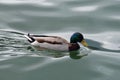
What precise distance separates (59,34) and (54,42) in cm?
107

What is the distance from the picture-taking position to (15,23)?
14.4m

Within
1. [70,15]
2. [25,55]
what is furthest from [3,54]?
[70,15]

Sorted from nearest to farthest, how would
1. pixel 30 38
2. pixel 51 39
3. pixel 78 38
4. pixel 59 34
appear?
pixel 30 38
pixel 51 39
pixel 78 38
pixel 59 34

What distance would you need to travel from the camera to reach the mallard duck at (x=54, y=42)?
12.8 m

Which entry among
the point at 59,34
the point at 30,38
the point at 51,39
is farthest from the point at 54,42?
the point at 59,34

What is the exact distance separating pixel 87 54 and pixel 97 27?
7.08 ft

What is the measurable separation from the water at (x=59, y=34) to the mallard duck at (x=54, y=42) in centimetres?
20

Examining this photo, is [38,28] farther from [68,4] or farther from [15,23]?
[68,4]

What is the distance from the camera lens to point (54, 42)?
1282cm

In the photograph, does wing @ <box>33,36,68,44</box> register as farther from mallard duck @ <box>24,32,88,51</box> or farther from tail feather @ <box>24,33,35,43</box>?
tail feather @ <box>24,33,35,43</box>

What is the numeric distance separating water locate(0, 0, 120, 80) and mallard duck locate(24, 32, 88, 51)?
0.20 metres

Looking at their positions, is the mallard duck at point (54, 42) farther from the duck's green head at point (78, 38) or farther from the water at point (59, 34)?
the water at point (59, 34)

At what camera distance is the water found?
35.1 feet

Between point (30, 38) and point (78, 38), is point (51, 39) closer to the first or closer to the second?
point (30, 38)
